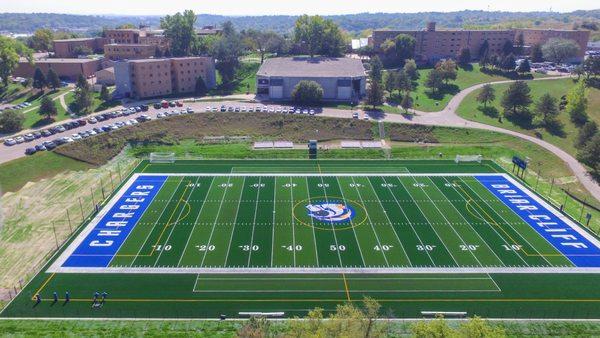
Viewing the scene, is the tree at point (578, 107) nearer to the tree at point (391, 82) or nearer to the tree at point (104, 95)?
the tree at point (391, 82)

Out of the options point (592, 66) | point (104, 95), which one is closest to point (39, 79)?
point (104, 95)

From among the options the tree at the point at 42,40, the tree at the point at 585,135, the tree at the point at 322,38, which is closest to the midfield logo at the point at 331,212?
the tree at the point at 585,135

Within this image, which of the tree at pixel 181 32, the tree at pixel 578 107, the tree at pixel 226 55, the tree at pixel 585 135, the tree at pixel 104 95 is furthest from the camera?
the tree at pixel 181 32

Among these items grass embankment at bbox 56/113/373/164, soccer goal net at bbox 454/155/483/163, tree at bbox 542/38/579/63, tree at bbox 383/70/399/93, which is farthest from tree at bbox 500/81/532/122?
tree at bbox 542/38/579/63

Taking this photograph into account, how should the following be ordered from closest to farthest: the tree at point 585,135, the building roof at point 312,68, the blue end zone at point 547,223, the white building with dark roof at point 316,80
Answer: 1. the blue end zone at point 547,223
2. the tree at point 585,135
3. the white building with dark roof at point 316,80
4. the building roof at point 312,68

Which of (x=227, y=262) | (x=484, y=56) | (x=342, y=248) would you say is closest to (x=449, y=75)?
(x=484, y=56)

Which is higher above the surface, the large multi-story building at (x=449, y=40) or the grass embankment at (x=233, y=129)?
the large multi-story building at (x=449, y=40)

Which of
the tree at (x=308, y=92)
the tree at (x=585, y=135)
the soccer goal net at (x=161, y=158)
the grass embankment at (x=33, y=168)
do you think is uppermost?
the tree at (x=308, y=92)
